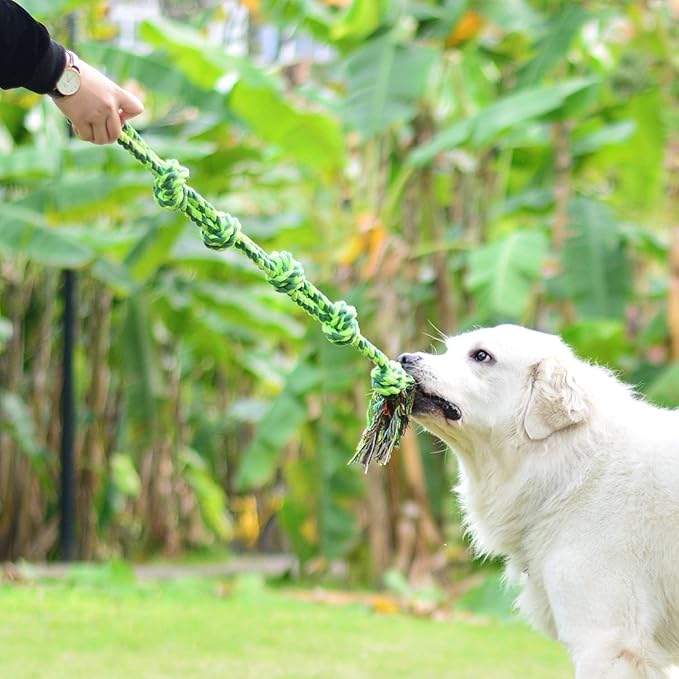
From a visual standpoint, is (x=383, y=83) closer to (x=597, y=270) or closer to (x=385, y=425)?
(x=597, y=270)

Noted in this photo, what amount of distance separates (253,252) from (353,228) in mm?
4485

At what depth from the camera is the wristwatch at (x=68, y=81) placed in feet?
10.0

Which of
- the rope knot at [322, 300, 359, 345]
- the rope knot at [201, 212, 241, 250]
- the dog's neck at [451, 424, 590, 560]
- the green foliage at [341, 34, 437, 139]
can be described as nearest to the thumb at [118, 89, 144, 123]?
the rope knot at [201, 212, 241, 250]

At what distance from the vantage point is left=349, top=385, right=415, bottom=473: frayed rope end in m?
3.50

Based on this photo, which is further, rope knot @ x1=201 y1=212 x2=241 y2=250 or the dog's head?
the dog's head

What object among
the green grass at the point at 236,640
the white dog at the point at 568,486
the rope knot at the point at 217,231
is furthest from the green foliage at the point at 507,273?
the rope knot at the point at 217,231

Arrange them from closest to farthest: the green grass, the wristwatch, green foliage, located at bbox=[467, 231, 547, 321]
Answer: the wristwatch
the green grass
green foliage, located at bbox=[467, 231, 547, 321]

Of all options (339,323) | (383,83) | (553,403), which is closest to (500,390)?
(553,403)

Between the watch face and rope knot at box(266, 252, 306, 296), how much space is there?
0.73 meters

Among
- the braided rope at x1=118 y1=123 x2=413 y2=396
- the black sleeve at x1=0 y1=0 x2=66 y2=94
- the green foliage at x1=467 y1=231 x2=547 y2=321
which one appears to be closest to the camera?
the black sleeve at x1=0 y1=0 x2=66 y2=94

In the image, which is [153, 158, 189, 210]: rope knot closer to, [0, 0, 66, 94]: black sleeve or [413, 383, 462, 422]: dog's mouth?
[0, 0, 66, 94]: black sleeve

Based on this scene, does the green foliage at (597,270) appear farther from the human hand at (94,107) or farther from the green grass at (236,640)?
the human hand at (94,107)

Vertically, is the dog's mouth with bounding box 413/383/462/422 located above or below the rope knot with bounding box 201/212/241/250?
below

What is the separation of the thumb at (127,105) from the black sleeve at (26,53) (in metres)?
0.20
